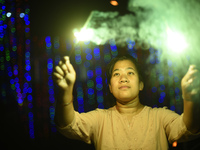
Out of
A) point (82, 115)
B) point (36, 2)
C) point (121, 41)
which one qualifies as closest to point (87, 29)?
point (121, 41)

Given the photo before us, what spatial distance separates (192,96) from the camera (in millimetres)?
1388

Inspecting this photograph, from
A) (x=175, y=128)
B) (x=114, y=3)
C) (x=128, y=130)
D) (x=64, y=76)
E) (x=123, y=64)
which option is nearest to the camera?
(x=64, y=76)

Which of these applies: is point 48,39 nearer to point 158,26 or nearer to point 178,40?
point 158,26

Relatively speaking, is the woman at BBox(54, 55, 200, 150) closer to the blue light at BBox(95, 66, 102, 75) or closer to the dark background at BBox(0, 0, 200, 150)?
the blue light at BBox(95, 66, 102, 75)

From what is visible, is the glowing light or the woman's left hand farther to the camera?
the glowing light

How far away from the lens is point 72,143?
9.72 ft

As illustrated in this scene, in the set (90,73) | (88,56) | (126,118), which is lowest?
(126,118)

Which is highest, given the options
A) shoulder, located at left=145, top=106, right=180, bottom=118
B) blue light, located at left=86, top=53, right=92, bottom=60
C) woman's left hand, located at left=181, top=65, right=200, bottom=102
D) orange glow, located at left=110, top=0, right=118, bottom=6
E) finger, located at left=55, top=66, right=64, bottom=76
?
orange glow, located at left=110, top=0, right=118, bottom=6

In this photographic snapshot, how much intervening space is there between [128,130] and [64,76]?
946 millimetres

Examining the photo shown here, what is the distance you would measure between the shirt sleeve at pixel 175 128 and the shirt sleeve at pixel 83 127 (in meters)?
0.78

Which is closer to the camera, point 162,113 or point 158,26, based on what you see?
point 162,113

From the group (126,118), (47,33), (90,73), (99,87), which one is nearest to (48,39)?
(47,33)

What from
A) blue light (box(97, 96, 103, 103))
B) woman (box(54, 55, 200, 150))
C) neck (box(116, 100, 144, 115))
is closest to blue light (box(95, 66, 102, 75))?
blue light (box(97, 96, 103, 103))

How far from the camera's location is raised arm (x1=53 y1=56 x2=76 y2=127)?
1.46m
